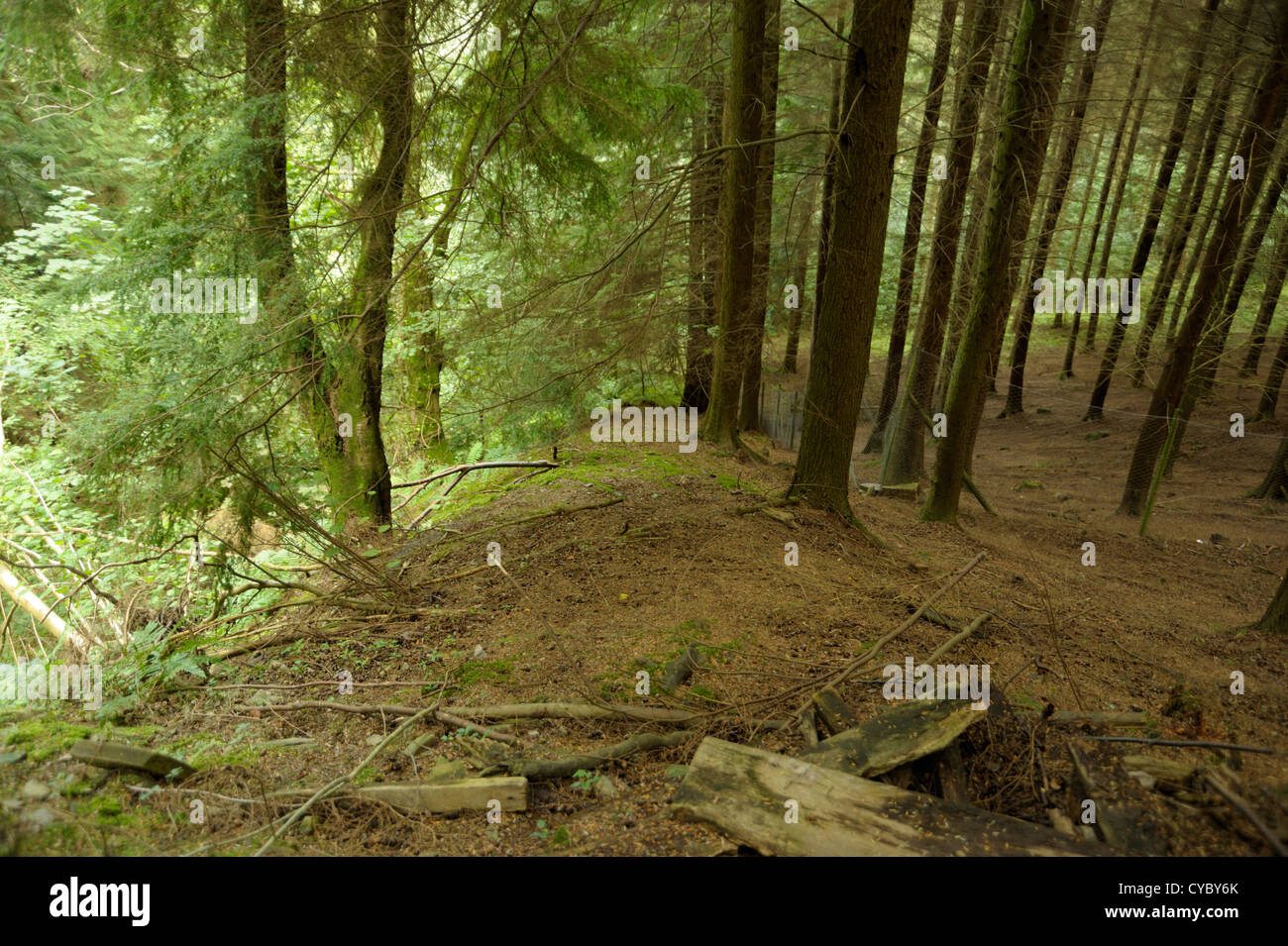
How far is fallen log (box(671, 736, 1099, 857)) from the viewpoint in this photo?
2.69 m

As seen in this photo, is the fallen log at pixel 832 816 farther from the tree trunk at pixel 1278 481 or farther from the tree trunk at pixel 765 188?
the tree trunk at pixel 1278 481

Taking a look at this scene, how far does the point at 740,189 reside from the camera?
9461 mm

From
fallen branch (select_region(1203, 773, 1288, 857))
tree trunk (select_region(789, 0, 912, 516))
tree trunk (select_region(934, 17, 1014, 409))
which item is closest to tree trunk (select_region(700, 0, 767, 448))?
tree trunk (select_region(789, 0, 912, 516))

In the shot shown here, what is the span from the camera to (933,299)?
10820 millimetres

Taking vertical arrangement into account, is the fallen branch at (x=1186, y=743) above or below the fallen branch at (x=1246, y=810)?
below

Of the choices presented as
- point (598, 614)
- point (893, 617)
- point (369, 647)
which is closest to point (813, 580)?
point (893, 617)

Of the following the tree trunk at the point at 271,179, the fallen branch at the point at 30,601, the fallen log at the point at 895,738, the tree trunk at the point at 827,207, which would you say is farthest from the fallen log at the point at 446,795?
the fallen branch at the point at 30,601

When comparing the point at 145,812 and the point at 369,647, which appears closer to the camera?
the point at 145,812

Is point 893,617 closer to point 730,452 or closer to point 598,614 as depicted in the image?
point 598,614
